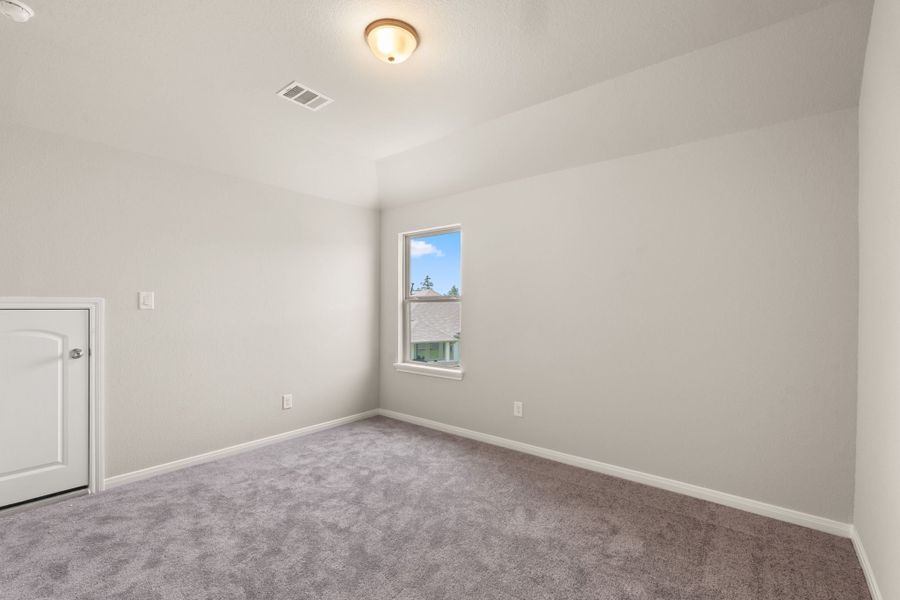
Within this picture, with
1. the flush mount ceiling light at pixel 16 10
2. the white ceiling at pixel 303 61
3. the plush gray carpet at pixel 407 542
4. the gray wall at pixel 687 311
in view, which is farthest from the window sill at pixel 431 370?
the flush mount ceiling light at pixel 16 10

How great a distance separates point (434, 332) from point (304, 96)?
2407 mm

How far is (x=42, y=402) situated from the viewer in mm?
2566

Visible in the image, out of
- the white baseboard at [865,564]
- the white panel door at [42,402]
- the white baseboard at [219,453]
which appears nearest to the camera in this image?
the white baseboard at [865,564]

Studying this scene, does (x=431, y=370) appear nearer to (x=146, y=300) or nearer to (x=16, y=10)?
(x=146, y=300)

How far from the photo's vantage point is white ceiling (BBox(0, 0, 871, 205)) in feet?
6.35

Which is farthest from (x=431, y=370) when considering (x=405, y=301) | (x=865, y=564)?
(x=865, y=564)

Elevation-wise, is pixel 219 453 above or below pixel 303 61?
below

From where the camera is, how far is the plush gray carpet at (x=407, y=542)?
1.80 meters

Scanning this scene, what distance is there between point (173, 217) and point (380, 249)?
1.97 m

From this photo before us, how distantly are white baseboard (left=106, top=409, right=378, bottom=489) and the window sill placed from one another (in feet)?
2.19

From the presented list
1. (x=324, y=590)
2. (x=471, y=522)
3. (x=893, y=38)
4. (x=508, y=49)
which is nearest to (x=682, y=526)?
(x=471, y=522)

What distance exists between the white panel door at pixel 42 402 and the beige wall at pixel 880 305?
4.10m

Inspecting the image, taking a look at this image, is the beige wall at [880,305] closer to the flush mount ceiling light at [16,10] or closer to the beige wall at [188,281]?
the flush mount ceiling light at [16,10]

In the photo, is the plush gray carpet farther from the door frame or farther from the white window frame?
the white window frame
